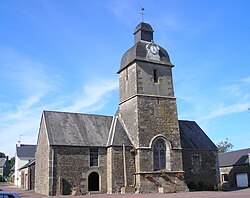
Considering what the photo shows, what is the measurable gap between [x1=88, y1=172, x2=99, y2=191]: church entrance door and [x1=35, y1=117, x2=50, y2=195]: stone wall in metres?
3.38

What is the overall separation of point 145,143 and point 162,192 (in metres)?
3.91

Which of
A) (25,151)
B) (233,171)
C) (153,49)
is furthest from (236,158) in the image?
(25,151)

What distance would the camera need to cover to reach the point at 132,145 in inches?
981

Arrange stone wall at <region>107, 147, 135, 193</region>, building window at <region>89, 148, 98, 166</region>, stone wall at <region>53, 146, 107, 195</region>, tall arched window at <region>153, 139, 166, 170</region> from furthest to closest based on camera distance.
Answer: tall arched window at <region>153, 139, 166, 170</region>
building window at <region>89, 148, 98, 166</region>
stone wall at <region>107, 147, 135, 193</region>
stone wall at <region>53, 146, 107, 195</region>

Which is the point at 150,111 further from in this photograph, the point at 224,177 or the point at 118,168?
the point at 224,177

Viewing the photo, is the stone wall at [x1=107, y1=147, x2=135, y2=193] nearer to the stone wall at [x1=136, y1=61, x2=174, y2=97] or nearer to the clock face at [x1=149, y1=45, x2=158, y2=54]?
the stone wall at [x1=136, y1=61, x2=174, y2=97]

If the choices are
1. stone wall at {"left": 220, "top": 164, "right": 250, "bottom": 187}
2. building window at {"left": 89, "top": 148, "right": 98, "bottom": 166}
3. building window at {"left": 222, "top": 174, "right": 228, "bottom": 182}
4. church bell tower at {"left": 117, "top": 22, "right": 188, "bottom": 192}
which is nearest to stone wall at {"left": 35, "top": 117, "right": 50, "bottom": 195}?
building window at {"left": 89, "top": 148, "right": 98, "bottom": 166}

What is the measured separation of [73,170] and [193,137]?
1228 centimetres

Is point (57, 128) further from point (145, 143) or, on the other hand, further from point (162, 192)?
point (162, 192)

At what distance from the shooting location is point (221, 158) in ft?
145

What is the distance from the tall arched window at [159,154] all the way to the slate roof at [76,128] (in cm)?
421

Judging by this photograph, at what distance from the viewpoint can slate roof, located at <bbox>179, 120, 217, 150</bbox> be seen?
2852 centimetres

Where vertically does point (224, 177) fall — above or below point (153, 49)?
below

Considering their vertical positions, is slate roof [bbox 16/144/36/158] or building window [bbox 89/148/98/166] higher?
slate roof [bbox 16/144/36/158]
